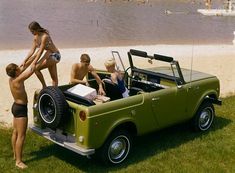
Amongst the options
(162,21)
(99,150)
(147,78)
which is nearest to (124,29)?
(162,21)

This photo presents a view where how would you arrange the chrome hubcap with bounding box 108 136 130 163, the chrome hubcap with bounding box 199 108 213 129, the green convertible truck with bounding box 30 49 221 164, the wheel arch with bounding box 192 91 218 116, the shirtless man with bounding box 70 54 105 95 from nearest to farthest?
1. the green convertible truck with bounding box 30 49 221 164
2. the chrome hubcap with bounding box 108 136 130 163
3. the shirtless man with bounding box 70 54 105 95
4. the wheel arch with bounding box 192 91 218 116
5. the chrome hubcap with bounding box 199 108 213 129

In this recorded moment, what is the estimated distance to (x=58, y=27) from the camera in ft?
108

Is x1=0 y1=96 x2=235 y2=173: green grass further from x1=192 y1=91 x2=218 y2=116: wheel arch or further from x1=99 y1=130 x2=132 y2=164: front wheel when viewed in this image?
x1=192 y1=91 x2=218 y2=116: wheel arch

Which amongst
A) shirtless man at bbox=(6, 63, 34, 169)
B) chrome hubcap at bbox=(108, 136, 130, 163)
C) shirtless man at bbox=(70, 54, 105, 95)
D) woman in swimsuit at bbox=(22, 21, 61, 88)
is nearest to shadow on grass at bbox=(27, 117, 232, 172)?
chrome hubcap at bbox=(108, 136, 130, 163)

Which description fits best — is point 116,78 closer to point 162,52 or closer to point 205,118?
point 205,118

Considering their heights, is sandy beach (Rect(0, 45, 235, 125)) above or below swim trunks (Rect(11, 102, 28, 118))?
below

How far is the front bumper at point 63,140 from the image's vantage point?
22.0 feet

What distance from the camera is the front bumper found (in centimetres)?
670

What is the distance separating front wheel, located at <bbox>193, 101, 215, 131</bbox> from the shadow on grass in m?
0.14

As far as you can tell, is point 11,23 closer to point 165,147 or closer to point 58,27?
point 58,27

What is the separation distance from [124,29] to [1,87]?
2115 centimetres

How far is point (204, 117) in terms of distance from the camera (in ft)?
30.0

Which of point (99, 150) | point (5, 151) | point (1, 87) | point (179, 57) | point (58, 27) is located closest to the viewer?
point (99, 150)

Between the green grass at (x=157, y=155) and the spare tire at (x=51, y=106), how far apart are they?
0.79m
